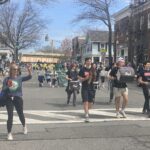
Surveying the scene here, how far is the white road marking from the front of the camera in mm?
13656

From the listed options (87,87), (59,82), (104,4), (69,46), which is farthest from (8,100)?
(69,46)

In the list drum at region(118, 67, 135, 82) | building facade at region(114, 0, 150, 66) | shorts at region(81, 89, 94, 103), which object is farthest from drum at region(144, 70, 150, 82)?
building facade at region(114, 0, 150, 66)

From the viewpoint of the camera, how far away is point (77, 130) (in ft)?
38.4

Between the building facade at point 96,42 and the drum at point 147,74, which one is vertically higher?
the building facade at point 96,42

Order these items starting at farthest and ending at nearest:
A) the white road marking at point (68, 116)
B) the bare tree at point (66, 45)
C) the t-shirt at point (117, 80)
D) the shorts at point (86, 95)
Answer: the bare tree at point (66, 45)
the t-shirt at point (117, 80)
the white road marking at point (68, 116)
the shorts at point (86, 95)

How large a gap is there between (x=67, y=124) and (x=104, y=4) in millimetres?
39950

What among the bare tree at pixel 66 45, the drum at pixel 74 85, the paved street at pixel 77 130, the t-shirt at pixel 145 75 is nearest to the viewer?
the paved street at pixel 77 130

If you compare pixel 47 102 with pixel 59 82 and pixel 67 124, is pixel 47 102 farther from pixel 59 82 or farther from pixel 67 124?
pixel 59 82

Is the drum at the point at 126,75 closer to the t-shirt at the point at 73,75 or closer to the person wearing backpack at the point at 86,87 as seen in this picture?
the person wearing backpack at the point at 86,87

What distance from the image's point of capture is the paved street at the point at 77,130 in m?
9.82

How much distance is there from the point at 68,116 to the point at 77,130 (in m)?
2.98

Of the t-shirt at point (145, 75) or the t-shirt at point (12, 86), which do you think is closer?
the t-shirt at point (12, 86)

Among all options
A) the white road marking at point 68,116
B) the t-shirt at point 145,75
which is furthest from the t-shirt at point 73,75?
the t-shirt at point 145,75

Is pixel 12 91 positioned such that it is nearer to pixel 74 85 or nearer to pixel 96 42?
pixel 74 85
